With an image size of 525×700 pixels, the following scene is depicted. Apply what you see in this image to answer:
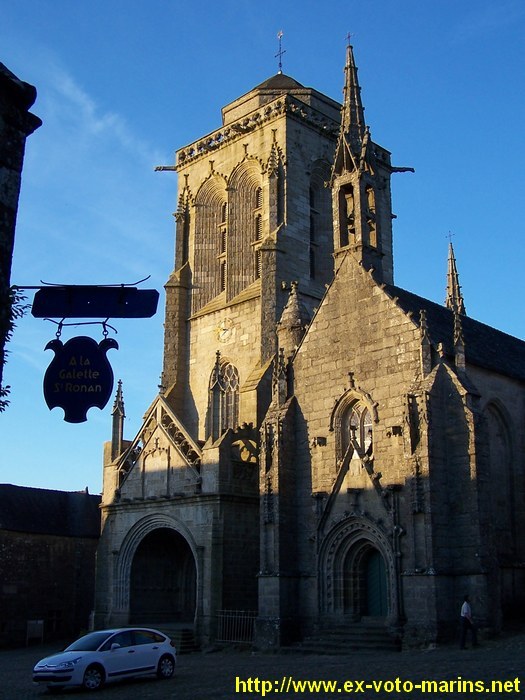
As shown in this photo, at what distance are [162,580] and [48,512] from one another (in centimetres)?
904

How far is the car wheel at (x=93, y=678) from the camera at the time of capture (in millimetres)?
17234

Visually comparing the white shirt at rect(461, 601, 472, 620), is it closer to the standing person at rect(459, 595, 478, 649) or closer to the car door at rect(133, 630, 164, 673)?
the standing person at rect(459, 595, 478, 649)

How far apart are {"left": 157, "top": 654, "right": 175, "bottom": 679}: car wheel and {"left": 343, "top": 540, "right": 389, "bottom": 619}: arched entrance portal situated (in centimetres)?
688

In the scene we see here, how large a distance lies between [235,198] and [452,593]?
23635mm

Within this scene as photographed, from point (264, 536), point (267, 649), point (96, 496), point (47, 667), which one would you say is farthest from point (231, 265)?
point (47, 667)

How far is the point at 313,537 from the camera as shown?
25.1m

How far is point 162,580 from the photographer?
3123cm

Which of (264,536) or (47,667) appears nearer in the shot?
(47,667)

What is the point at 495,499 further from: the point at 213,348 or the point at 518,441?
the point at 213,348

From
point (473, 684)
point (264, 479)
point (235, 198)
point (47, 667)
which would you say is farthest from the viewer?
point (235, 198)

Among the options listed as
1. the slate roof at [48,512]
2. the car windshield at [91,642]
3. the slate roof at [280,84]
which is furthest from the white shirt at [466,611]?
the slate roof at [280,84]

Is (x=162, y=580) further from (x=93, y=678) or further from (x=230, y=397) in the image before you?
(x=93, y=678)

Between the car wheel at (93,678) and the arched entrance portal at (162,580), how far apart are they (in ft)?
40.8

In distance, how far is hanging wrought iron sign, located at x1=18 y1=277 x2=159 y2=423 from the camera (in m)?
9.00
